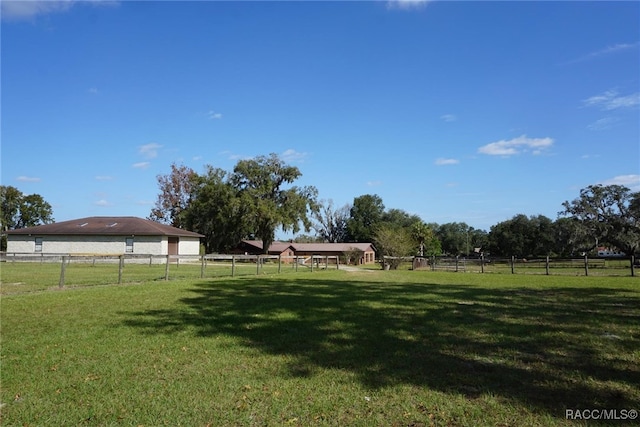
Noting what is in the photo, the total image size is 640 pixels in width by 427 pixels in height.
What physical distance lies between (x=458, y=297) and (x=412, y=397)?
8.07 meters

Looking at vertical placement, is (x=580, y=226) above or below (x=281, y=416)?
above

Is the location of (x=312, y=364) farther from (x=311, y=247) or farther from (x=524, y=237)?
(x=524, y=237)

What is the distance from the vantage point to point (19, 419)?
402 cm

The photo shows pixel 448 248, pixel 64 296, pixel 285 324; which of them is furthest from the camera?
pixel 448 248

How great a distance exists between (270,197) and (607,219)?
42.6 m

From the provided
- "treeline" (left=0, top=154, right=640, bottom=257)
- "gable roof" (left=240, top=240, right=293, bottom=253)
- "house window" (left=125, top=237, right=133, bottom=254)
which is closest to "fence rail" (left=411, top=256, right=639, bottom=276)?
"treeline" (left=0, top=154, right=640, bottom=257)

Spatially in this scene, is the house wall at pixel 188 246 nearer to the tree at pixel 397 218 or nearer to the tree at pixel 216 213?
the tree at pixel 216 213

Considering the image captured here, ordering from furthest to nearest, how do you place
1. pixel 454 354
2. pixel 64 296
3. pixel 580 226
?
1. pixel 580 226
2. pixel 64 296
3. pixel 454 354

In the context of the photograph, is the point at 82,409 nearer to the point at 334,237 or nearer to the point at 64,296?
the point at 64,296

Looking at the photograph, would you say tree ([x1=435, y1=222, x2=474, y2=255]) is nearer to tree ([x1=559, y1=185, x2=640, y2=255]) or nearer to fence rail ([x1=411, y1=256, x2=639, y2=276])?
tree ([x1=559, y1=185, x2=640, y2=255])

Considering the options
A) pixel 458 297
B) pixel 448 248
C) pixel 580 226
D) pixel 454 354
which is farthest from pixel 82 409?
pixel 448 248

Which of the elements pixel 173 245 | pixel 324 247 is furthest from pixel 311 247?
pixel 173 245

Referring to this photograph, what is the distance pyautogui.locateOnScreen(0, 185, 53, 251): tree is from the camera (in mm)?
72688

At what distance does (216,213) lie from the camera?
5238 centimetres
